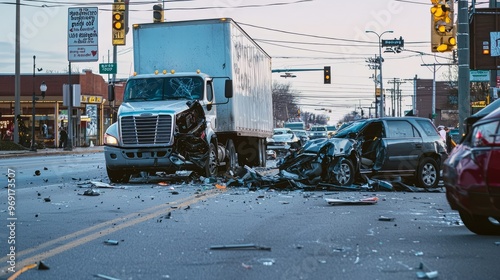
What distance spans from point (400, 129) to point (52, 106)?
47.2m

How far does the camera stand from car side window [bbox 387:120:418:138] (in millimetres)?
16500

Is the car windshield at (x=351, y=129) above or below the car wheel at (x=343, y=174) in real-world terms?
above

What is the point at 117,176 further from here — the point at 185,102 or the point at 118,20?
the point at 118,20

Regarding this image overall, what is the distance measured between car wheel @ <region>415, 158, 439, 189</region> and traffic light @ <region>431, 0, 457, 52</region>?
345cm

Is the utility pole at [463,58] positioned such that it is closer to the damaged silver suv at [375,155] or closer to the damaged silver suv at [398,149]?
the damaged silver suv at [375,155]

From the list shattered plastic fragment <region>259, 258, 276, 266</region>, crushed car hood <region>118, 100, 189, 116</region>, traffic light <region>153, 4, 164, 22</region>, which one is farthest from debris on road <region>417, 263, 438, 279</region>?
traffic light <region>153, 4, 164, 22</region>

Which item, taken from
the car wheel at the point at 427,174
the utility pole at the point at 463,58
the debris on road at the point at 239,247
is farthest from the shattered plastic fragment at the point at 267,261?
the utility pole at the point at 463,58

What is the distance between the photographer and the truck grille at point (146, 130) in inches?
648

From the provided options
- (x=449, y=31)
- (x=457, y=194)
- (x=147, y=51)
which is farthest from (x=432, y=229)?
(x=147, y=51)

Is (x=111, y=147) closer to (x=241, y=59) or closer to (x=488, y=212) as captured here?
(x=241, y=59)

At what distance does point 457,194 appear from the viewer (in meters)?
6.53

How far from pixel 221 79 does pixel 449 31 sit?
19.6 ft

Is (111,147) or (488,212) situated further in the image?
(111,147)

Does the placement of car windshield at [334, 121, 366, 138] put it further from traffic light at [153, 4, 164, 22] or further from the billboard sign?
the billboard sign
